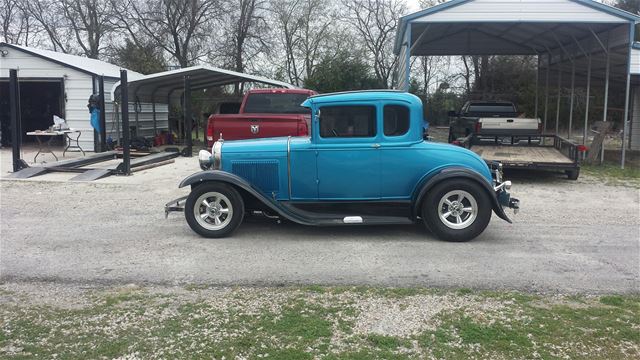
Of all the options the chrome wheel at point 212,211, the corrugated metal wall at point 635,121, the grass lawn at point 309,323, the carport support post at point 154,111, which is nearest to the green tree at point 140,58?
the carport support post at point 154,111

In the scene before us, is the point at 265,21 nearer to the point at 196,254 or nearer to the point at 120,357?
the point at 196,254

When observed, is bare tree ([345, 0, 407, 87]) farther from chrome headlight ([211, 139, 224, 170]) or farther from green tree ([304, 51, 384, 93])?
chrome headlight ([211, 139, 224, 170])

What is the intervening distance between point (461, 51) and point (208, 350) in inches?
830

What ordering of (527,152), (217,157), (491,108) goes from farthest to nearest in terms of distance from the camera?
1. (491,108)
2. (527,152)
3. (217,157)

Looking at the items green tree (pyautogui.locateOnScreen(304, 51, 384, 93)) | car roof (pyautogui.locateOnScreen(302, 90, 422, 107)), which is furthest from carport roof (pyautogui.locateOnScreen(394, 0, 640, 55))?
green tree (pyautogui.locateOnScreen(304, 51, 384, 93))

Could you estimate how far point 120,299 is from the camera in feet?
16.4

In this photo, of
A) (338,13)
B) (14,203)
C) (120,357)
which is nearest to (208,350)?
(120,357)

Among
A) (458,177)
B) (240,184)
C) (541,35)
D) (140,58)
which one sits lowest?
(240,184)

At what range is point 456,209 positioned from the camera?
23.3 feet

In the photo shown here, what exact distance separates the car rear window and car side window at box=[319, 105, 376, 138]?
13931mm

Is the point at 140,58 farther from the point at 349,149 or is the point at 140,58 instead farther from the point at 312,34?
the point at 349,149

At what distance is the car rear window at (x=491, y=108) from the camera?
66.6 feet

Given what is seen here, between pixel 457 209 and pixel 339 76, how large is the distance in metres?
25.4

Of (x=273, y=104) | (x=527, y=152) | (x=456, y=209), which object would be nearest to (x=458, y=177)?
(x=456, y=209)
